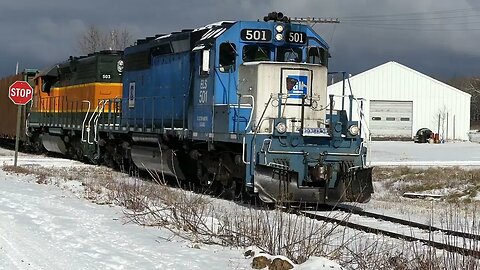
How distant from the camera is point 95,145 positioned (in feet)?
74.7

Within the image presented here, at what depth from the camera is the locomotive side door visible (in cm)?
1335

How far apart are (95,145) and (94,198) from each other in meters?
11.0

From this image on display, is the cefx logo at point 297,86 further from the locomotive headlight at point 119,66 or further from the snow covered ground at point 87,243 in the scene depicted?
the locomotive headlight at point 119,66

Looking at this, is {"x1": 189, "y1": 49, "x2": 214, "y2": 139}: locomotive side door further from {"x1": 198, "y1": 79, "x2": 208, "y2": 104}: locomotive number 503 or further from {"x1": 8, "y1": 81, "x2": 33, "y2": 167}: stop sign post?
{"x1": 8, "y1": 81, "x2": 33, "y2": 167}: stop sign post

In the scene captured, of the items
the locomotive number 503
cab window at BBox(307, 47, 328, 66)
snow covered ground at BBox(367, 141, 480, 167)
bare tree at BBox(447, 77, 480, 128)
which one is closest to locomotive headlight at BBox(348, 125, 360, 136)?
cab window at BBox(307, 47, 328, 66)

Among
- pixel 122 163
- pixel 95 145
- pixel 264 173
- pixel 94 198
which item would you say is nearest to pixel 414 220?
pixel 264 173

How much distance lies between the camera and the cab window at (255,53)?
42.8 feet

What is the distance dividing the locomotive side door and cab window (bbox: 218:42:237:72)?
0.69 feet

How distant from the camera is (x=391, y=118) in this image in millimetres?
55406

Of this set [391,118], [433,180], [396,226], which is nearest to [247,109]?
[396,226]

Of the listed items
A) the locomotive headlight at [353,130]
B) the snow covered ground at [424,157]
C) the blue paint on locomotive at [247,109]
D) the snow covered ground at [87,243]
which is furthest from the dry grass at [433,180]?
the snow covered ground at [87,243]

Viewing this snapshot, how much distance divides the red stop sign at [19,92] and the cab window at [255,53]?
9.58m

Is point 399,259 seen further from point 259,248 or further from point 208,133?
point 208,133

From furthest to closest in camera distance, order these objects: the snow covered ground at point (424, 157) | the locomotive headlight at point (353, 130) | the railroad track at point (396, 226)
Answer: the snow covered ground at point (424, 157)
the locomotive headlight at point (353, 130)
the railroad track at point (396, 226)
